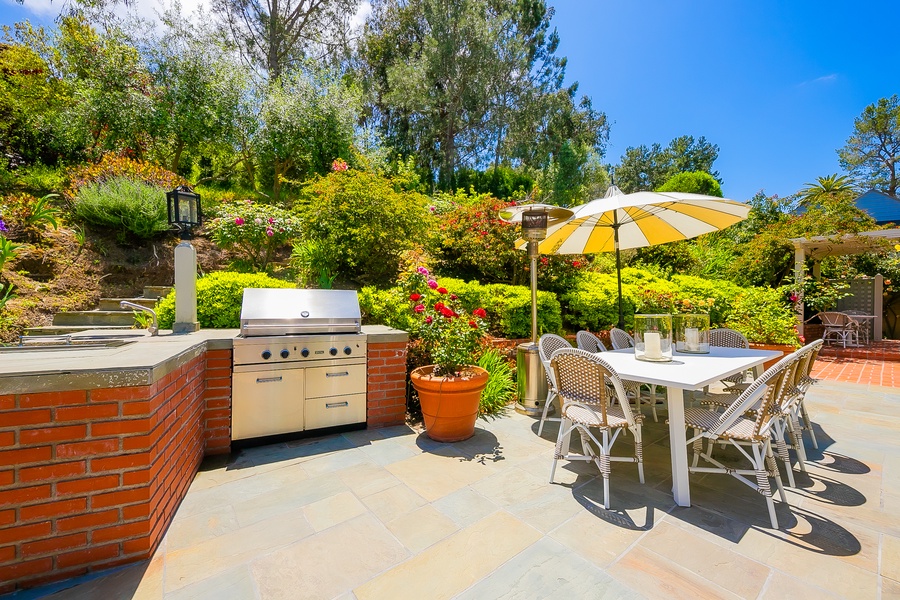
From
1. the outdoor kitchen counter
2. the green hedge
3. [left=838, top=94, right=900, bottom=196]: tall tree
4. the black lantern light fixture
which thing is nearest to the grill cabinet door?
the outdoor kitchen counter

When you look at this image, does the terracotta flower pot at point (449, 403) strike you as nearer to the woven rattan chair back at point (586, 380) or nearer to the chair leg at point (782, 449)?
the woven rattan chair back at point (586, 380)

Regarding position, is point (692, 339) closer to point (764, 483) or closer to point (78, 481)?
point (764, 483)

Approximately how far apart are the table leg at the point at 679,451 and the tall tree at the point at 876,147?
30.3 m

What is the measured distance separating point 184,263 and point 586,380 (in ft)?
11.3

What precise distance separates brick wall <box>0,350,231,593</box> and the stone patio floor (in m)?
0.12

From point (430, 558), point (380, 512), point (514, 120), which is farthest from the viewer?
point (514, 120)

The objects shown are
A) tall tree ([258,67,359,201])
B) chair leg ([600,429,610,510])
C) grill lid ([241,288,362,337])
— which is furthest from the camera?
tall tree ([258,67,359,201])

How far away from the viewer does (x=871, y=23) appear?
9.32m

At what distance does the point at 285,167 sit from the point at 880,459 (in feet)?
38.9

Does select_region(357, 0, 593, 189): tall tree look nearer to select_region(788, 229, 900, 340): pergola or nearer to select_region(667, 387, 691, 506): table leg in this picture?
select_region(788, 229, 900, 340): pergola

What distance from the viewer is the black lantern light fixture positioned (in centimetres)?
320

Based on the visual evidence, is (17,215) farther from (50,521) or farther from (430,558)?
(430,558)

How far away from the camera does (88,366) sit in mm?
1658

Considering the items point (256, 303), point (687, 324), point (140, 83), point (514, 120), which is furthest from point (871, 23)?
point (140, 83)
